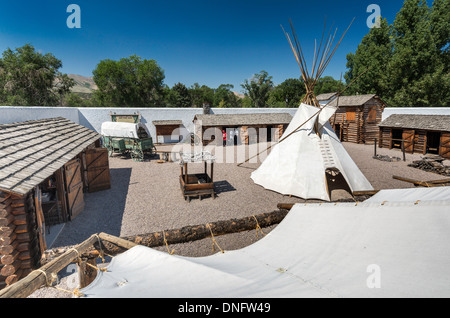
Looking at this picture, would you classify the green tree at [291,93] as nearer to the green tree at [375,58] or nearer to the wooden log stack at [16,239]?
the green tree at [375,58]

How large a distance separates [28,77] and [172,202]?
113 feet

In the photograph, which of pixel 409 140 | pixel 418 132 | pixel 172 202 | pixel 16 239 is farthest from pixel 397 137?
pixel 16 239

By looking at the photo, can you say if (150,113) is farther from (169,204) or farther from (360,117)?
(360,117)

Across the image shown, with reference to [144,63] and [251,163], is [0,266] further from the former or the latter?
[144,63]

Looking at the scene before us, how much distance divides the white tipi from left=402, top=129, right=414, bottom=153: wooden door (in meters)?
12.5

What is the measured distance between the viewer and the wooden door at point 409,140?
19.2 metres

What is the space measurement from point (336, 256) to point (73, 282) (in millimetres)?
5456

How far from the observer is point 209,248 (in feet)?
22.1

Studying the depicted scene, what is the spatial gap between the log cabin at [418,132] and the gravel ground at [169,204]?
2589 millimetres

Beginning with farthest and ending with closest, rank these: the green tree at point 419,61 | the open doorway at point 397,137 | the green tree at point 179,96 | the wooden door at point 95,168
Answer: the green tree at point 179,96
the green tree at point 419,61
the open doorway at point 397,137
the wooden door at point 95,168

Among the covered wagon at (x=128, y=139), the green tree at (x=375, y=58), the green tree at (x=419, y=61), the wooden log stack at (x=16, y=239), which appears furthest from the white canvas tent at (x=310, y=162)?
the green tree at (x=375, y=58)

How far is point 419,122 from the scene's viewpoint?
18969mm

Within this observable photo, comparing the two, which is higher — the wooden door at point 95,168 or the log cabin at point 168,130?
the log cabin at point 168,130

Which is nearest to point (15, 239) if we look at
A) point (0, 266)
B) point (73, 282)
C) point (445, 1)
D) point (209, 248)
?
point (0, 266)
